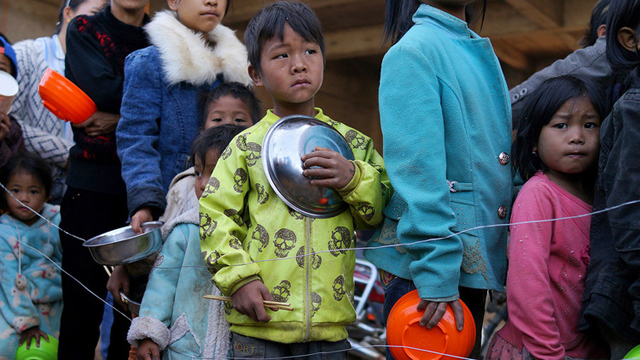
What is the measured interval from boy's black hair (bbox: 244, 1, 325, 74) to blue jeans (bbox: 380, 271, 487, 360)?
30.7 inches

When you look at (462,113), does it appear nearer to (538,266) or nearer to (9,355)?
(538,266)

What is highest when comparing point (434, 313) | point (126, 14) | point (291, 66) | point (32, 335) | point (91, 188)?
point (126, 14)

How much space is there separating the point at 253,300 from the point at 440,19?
3.30 feet

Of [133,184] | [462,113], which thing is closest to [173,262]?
[133,184]

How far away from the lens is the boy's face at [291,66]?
6.62 ft

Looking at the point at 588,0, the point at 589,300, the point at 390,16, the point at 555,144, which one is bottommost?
the point at 589,300

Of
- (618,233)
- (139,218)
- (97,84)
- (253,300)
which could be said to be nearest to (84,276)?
(139,218)

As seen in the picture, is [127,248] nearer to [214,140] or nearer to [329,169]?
[214,140]

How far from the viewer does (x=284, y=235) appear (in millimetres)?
1914

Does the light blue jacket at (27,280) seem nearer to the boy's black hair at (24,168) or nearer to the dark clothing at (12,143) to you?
the boy's black hair at (24,168)

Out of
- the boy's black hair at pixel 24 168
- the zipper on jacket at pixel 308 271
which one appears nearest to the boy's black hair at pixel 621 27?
the zipper on jacket at pixel 308 271

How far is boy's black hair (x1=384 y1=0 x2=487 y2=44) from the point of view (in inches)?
83.7

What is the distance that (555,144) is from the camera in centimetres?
196

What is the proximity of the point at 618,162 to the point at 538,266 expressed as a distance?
36 centimetres
